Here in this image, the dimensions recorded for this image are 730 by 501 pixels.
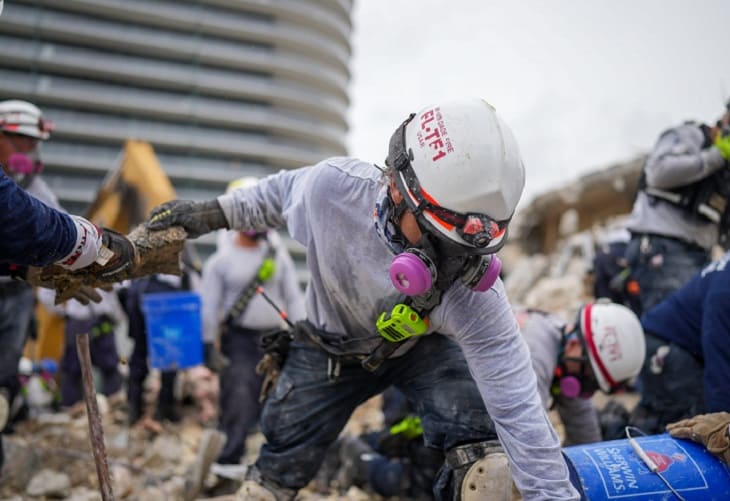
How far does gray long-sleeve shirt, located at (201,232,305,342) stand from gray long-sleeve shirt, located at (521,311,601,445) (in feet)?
7.32

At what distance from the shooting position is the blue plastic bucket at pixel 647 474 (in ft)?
7.00

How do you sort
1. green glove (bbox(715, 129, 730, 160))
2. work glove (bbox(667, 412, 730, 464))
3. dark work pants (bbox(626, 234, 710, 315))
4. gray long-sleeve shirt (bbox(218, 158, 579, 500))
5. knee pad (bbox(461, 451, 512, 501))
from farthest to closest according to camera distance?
1. dark work pants (bbox(626, 234, 710, 315))
2. green glove (bbox(715, 129, 730, 160))
3. work glove (bbox(667, 412, 730, 464))
4. knee pad (bbox(461, 451, 512, 501))
5. gray long-sleeve shirt (bbox(218, 158, 579, 500))

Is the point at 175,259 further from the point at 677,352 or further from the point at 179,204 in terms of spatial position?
the point at 677,352

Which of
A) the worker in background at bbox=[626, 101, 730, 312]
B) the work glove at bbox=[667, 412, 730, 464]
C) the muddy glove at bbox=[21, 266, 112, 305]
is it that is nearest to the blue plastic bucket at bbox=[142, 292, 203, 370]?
the muddy glove at bbox=[21, 266, 112, 305]

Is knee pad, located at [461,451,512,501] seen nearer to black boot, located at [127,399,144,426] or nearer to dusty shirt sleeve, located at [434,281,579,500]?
dusty shirt sleeve, located at [434,281,579,500]

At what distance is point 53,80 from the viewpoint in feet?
118

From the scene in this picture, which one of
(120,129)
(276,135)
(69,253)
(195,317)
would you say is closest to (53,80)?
(120,129)

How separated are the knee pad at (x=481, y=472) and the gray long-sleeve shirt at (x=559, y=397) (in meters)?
0.98

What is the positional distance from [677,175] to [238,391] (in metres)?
3.35

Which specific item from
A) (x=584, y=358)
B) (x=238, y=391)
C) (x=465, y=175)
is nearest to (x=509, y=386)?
(x=465, y=175)

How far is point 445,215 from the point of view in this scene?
186 cm

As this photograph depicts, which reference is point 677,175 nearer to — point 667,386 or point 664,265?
point 664,265

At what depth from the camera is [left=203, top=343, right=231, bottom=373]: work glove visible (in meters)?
4.97

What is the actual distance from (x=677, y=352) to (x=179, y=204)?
2.56m
